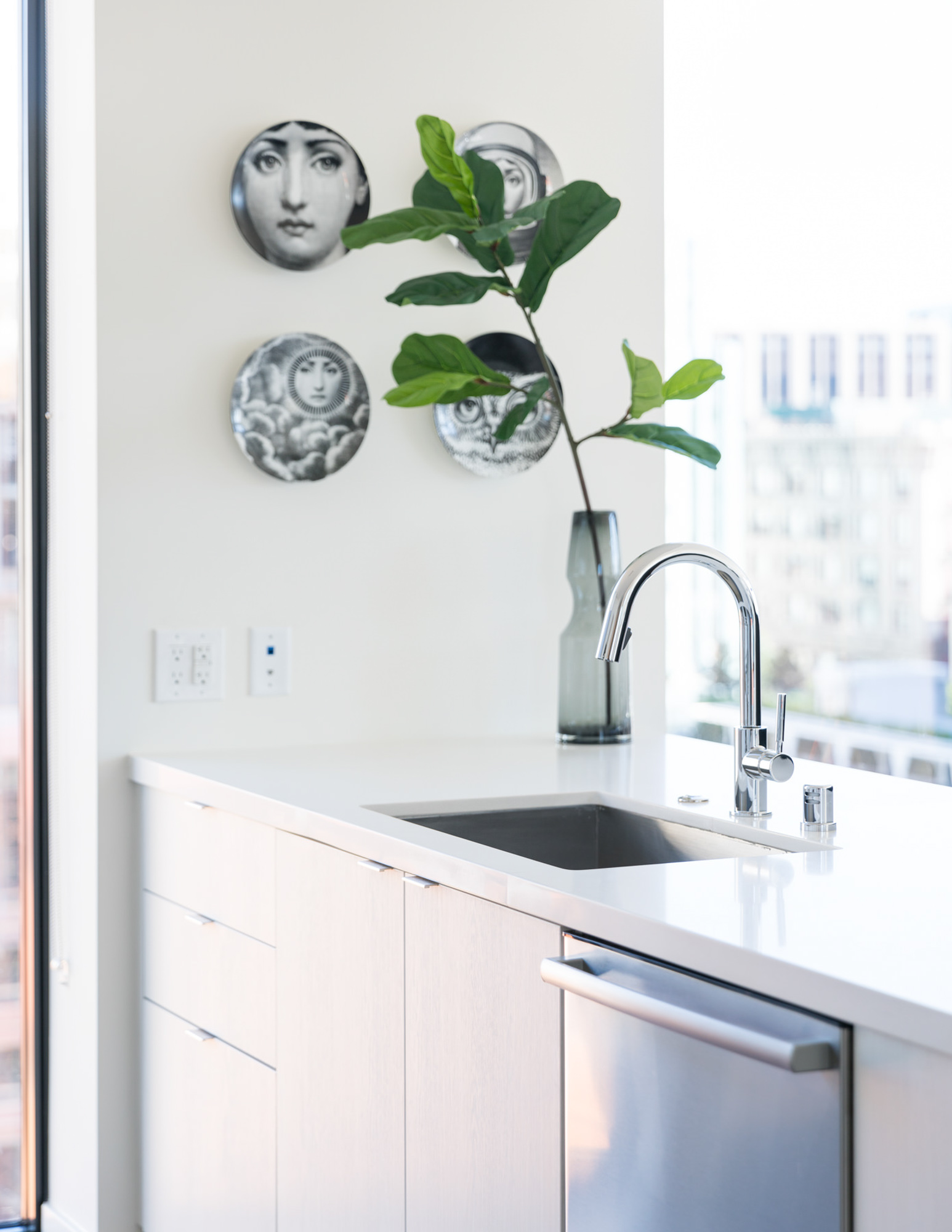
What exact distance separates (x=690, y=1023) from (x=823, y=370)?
102 inches

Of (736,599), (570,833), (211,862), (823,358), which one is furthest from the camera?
(823,358)

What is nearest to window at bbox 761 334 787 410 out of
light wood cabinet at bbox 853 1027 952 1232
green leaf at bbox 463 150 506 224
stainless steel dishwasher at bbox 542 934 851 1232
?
green leaf at bbox 463 150 506 224

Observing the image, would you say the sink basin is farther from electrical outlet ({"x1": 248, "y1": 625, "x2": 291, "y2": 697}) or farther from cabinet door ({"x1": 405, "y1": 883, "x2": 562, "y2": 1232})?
electrical outlet ({"x1": 248, "y1": 625, "x2": 291, "y2": 697})

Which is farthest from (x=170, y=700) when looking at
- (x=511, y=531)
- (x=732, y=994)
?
(x=732, y=994)

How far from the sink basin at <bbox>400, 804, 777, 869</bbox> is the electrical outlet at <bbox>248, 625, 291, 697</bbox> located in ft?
2.06

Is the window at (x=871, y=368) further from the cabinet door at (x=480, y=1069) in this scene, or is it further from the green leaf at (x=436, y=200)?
the cabinet door at (x=480, y=1069)

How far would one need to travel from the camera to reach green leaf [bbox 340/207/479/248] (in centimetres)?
210

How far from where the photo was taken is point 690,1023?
104 centimetres

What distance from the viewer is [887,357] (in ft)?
10.8

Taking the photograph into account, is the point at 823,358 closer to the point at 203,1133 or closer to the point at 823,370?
the point at 823,370

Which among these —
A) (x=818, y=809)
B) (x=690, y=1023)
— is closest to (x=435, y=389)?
(x=818, y=809)

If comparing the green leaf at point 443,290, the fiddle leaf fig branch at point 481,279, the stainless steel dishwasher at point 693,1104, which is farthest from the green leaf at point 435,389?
the stainless steel dishwasher at point 693,1104

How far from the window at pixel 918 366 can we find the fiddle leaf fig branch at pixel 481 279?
1227mm

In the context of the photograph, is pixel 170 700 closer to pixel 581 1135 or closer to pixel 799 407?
pixel 581 1135
